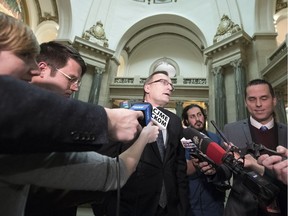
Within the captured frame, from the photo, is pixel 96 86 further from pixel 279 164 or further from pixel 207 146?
pixel 279 164

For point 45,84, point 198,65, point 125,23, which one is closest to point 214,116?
point 198,65

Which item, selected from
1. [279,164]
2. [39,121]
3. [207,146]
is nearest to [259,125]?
[207,146]

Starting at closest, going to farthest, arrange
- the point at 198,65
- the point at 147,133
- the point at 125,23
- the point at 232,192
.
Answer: the point at 147,133
the point at 232,192
the point at 125,23
the point at 198,65

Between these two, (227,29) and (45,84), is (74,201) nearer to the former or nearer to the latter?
(45,84)

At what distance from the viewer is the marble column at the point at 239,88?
927 cm

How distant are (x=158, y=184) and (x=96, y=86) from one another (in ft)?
34.9

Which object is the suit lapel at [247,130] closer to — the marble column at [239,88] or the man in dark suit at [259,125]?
the man in dark suit at [259,125]

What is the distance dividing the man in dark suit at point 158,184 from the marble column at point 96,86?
9.80 meters

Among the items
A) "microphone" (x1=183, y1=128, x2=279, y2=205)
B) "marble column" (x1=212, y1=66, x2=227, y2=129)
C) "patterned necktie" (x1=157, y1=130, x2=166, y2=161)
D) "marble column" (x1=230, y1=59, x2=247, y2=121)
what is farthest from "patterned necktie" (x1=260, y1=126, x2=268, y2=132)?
"marble column" (x1=212, y1=66, x2=227, y2=129)

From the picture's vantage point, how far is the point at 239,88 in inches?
381

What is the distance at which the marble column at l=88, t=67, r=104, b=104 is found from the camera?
11.5 metres

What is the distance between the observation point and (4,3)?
8969mm

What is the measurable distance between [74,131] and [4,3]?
1108cm

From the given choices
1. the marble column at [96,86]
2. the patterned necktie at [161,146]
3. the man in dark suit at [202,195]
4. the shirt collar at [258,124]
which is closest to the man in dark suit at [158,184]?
the patterned necktie at [161,146]
